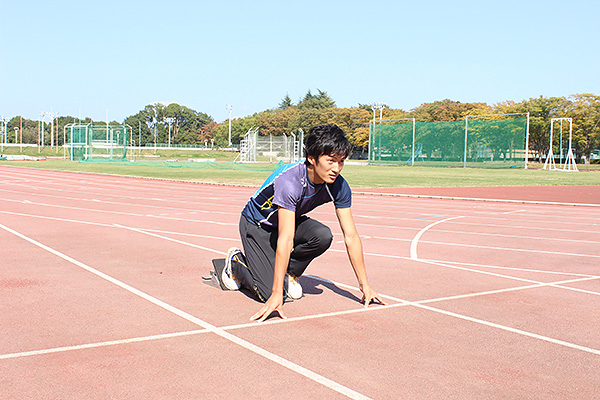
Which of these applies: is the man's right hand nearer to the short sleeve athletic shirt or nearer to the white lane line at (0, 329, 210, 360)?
the white lane line at (0, 329, 210, 360)

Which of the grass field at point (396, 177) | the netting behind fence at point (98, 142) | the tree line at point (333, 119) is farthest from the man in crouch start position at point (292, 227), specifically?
the netting behind fence at point (98, 142)

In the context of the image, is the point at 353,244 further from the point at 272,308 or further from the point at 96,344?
the point at 96,344

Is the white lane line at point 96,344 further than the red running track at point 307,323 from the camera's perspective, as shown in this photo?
Yes

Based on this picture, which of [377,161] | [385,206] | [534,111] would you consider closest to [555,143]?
[534,111]

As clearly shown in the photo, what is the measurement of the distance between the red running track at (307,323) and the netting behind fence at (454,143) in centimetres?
4365

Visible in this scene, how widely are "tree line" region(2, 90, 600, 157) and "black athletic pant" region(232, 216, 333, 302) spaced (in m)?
10.1

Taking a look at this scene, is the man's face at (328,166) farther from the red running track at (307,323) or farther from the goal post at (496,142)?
the goal post at (496,142)

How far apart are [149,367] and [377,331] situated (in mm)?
1728

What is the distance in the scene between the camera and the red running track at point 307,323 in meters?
3.41

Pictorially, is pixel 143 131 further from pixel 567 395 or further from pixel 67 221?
pixel 567 395

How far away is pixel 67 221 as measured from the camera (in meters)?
11.0

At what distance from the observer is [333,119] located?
91.2m

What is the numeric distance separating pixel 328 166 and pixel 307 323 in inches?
48.9

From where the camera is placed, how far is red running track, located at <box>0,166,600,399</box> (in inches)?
134
